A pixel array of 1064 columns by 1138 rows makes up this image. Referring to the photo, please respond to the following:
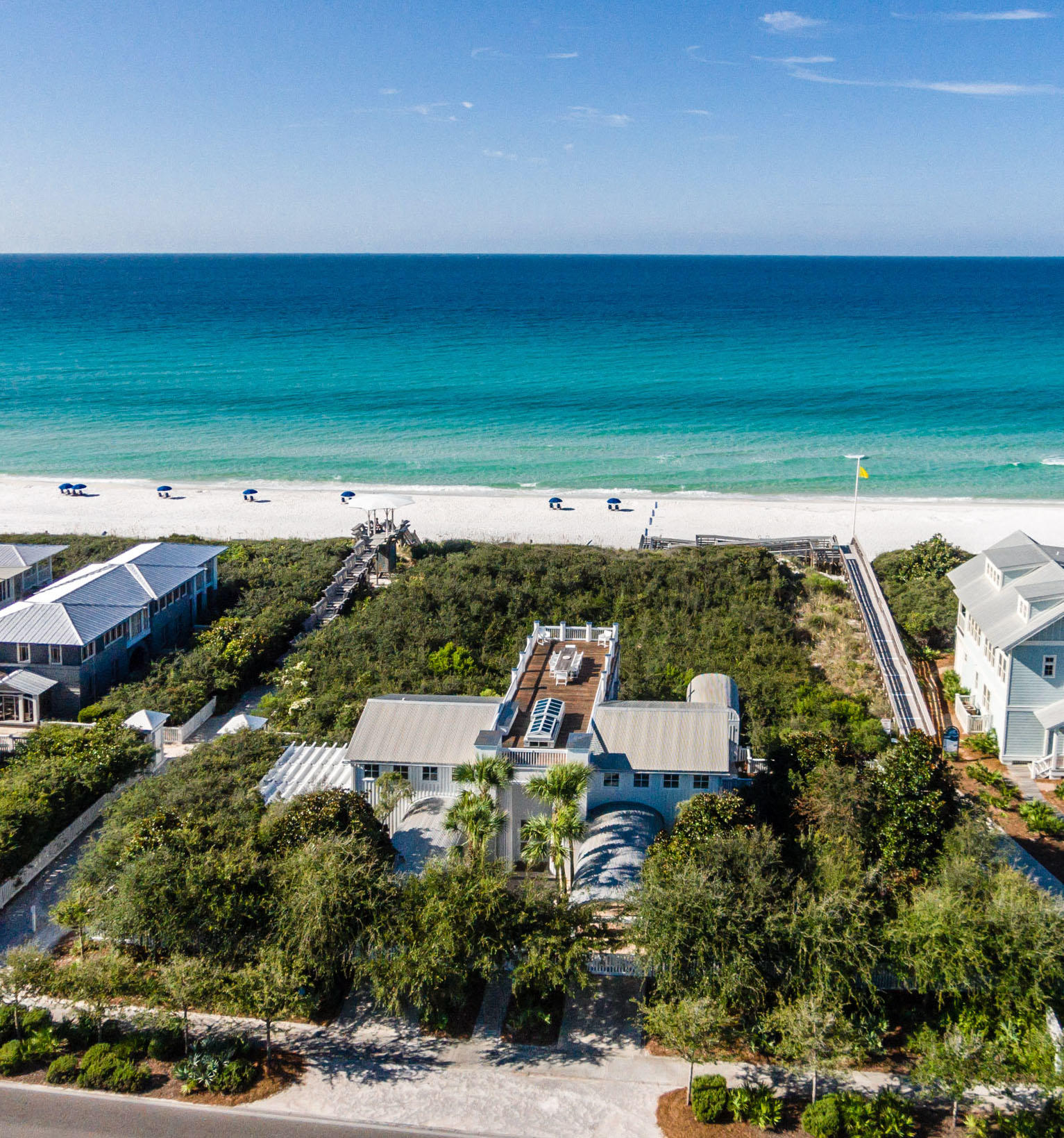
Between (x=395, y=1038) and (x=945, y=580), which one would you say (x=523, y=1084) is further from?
(x=945, y=580)

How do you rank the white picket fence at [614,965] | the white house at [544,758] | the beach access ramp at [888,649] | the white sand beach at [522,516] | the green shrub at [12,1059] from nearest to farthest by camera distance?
the green shrub at [12,1059], the white picket fence at [614,965], the white house at [544,758], the beach access ramp at [888,649], the white sand beach at [522,516]

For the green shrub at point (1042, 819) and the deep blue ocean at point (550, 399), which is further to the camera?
the deep blue ocean at point (550, 399)

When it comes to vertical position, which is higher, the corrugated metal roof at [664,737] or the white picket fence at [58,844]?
the corrugated metal roof at [664,737]

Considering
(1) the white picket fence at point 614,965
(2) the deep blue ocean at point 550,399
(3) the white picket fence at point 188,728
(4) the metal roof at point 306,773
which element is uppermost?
(2) the deep blue ocean at point 550,399

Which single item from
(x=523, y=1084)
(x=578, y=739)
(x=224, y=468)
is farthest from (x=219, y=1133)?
(x=224, y=468)

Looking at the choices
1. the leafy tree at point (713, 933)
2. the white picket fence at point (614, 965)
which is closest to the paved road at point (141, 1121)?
the leafy tree at point (713, 933)

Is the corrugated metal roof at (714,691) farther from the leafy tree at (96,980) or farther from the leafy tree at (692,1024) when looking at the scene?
the leafy tree at (96,980)

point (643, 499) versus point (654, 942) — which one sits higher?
point (643, 499)

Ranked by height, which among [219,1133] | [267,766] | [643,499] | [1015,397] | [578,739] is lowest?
[219,1133]
